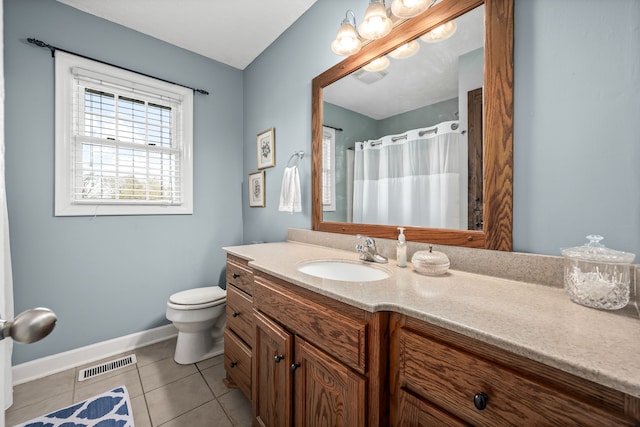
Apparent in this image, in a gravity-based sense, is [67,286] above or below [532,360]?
below

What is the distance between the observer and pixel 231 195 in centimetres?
270

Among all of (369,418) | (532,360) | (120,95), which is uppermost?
(120,95)

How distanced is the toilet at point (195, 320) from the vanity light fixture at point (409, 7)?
209cm

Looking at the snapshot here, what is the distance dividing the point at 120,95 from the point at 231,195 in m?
1.23

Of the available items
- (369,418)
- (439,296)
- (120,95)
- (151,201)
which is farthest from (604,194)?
(120,95)

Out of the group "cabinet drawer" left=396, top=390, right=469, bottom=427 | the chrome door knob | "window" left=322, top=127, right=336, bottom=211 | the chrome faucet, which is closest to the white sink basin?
the chrome faucet

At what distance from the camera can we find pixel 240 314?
1479 millimetres

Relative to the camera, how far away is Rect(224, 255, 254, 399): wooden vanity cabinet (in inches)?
54.6

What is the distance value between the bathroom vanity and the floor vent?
139 cm

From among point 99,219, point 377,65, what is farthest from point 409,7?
point 99,219

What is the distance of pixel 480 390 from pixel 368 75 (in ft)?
4.96

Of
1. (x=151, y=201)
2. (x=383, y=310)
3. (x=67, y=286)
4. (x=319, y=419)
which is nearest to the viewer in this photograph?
(x=383, y=310)

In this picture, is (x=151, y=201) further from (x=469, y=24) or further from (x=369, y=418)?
(x=469, y=24)

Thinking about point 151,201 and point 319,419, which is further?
point 151,201
